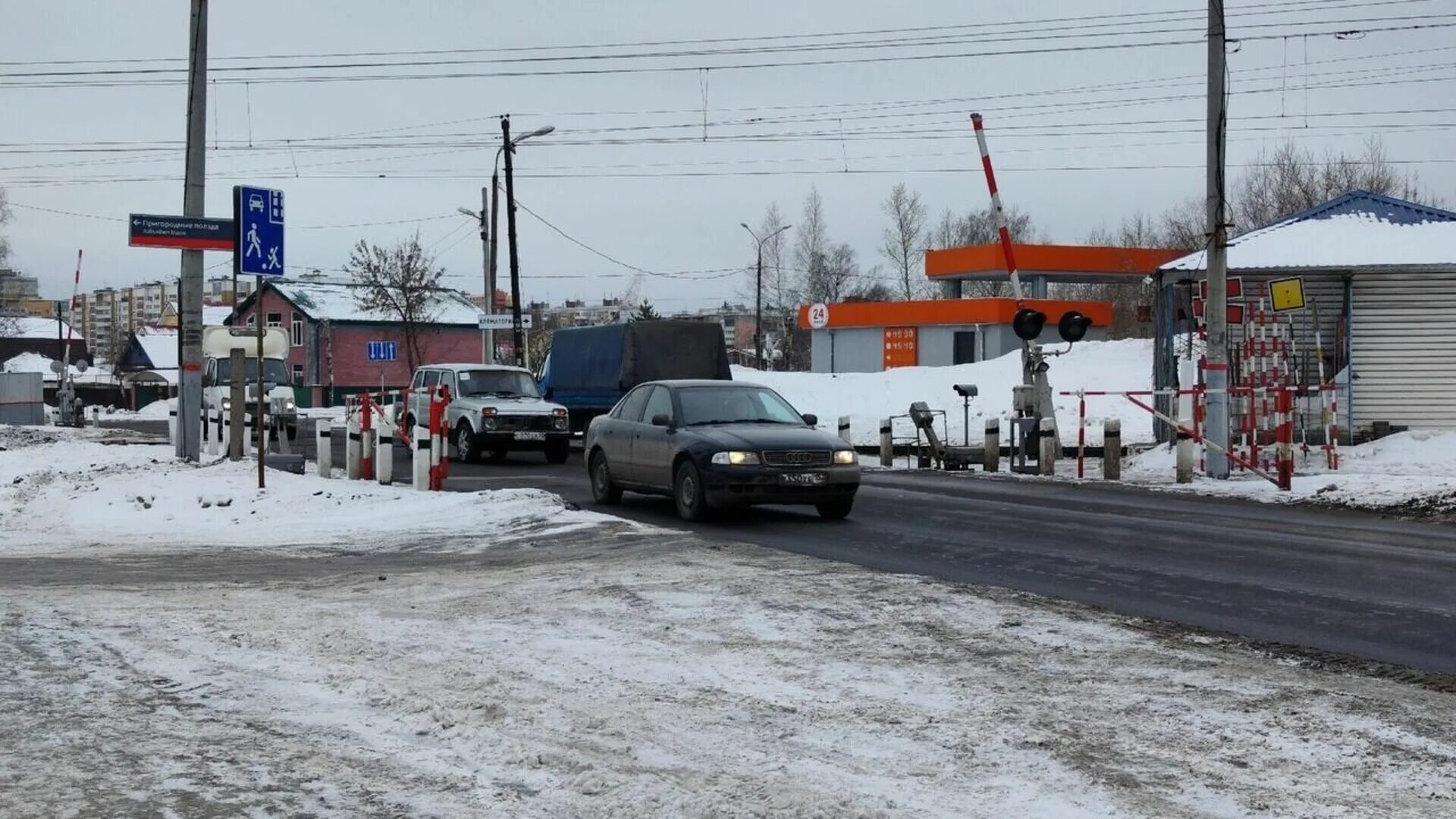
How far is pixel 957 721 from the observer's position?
19.8 ft

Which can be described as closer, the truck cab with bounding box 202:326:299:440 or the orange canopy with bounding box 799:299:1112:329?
the truck cab with bounding box 202:326:299:440

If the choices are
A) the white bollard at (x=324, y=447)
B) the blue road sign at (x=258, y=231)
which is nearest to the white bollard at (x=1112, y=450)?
the white bollard at (x=324, y=447)

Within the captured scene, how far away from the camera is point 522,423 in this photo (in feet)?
83.6

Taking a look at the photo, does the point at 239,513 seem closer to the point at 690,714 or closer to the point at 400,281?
the point at 690,714

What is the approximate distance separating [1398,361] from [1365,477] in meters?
8.21

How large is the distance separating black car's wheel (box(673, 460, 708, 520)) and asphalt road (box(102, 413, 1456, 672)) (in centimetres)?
21

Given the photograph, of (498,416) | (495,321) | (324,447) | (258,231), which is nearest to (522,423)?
(498,416)

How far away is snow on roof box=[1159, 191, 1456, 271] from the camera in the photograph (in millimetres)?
25578

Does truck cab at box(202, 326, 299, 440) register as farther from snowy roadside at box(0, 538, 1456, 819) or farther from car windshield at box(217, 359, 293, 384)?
snowy roadside at box(0, 538, 1456, 819)

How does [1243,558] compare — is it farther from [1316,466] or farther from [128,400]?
[128,400]

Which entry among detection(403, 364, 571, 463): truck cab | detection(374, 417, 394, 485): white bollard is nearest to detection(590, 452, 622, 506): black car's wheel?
detection(374, 417, 394, 485): white bollard

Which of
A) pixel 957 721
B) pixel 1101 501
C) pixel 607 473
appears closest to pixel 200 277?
pixel 607 473

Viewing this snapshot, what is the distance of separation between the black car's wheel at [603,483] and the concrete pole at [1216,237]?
29.1 ft

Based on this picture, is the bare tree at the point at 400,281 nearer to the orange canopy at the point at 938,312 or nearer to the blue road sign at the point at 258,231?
the orange canopy at the point at 938,312
